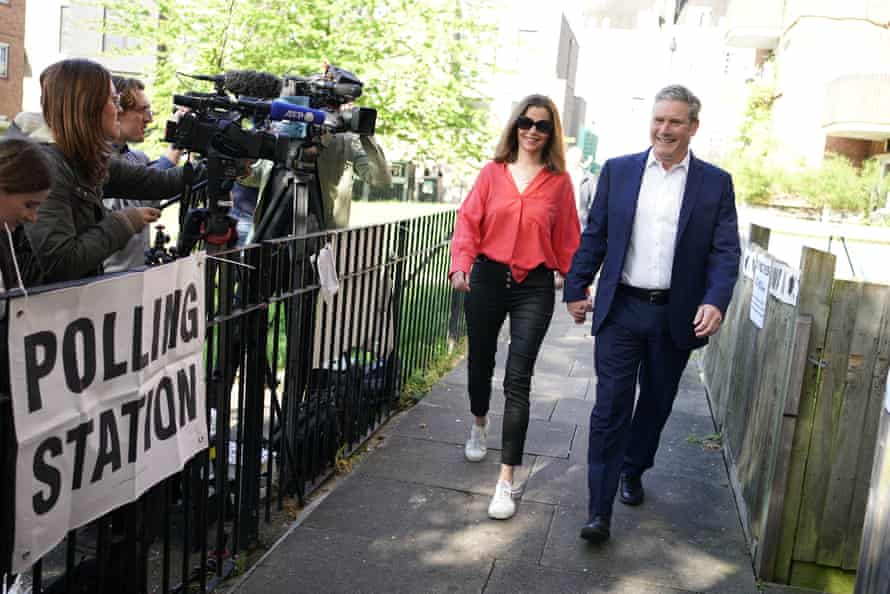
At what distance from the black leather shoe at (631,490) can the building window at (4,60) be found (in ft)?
136

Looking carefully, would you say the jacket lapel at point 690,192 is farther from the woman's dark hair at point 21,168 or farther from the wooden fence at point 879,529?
the woman's dark hair at point 21,168

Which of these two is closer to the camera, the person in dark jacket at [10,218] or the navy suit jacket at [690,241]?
the person in dark jacket at [10,218]

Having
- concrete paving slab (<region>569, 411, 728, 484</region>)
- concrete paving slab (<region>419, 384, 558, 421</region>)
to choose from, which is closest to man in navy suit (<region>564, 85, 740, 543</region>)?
concrete paving slab (<region>569, 411, 728, 484</region>)

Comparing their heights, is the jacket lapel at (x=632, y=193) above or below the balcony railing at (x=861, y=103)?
below

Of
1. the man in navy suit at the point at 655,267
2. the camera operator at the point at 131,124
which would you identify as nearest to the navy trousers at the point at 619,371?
the man in navy suit at the point at 655,267

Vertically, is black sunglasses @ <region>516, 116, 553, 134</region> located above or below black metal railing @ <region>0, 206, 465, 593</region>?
above

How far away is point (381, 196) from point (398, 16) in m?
11.2

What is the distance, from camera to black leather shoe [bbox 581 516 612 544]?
14.1 feet

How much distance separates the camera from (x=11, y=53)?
3991cm

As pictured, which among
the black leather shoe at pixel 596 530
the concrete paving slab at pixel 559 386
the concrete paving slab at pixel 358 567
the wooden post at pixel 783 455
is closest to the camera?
the concrete paving slab at pixel 358 567

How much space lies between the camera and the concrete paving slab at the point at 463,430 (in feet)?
19.0

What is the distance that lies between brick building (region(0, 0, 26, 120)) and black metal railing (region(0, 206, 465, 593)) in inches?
1522

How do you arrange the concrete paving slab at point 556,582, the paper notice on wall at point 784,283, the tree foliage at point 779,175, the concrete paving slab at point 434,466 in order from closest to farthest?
the concrete paving slab at point 556,582 → the paper notice on wall at point 784,283 → the concrete paving slab at point 434,466 → the tree foliage at point 779,175

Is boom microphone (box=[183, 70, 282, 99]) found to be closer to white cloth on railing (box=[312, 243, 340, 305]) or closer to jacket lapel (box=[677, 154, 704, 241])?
white cloth on railing (box=[312, 243, 340, 305])
